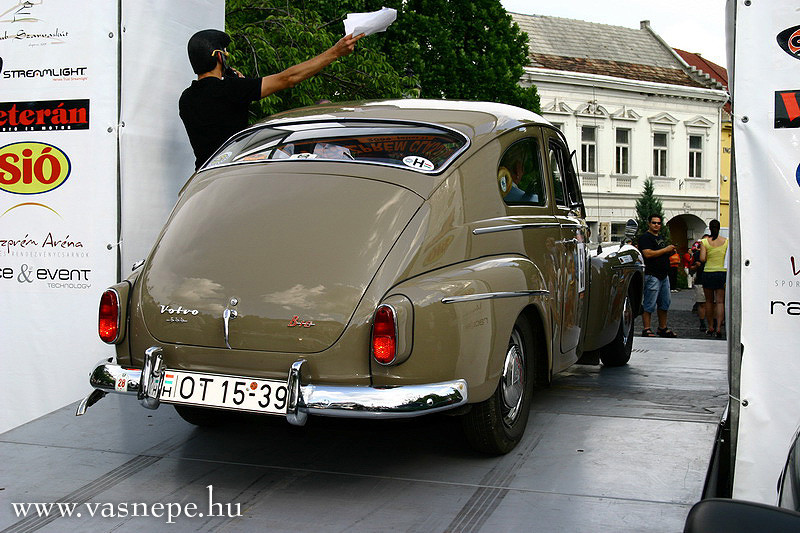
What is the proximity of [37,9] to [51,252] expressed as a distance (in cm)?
174

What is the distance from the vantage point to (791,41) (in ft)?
13.7

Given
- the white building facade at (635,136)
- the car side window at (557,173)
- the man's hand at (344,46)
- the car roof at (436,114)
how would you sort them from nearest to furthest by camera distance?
the car roof at (436,114) → the man's hand at (344,46) → the car side window at (557,173) → the white building facade at (635,136)

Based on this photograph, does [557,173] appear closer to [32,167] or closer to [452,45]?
[32,167]

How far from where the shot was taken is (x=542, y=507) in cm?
408

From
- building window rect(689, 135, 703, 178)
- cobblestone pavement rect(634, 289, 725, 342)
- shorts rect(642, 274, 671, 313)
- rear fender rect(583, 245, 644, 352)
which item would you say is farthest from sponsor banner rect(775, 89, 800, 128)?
building window rect(689, 135, 703, 178)

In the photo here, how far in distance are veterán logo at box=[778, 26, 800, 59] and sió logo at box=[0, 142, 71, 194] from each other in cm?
469

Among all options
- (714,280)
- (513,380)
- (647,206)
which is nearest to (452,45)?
(647,206)

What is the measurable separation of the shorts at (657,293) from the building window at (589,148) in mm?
25278

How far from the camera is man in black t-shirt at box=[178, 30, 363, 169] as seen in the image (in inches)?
248

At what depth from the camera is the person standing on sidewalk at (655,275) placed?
13727 mm

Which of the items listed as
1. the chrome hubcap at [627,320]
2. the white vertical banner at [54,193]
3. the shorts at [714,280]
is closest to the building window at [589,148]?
the shorts at [714,280]

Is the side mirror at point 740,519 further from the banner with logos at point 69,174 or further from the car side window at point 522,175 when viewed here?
the banner with logos at point 69,174

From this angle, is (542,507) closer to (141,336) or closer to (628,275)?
(141,336)

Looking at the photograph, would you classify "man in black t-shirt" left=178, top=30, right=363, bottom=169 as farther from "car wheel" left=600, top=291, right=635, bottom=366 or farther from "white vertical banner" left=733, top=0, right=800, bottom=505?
"car wheel" left=600, top=291, right=635, bottom=366
